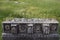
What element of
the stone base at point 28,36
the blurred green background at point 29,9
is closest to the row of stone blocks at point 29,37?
the stone base at point 28,36

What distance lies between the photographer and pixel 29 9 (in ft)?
17.4

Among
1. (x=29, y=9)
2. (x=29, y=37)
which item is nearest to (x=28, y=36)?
(x=29, y=37)

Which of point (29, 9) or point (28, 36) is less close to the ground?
point (29, 9)

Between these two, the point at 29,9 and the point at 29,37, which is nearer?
the point at 29,37

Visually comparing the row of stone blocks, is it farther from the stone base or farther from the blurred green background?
the blurred green background

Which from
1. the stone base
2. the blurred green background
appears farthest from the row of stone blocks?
the blurred green background

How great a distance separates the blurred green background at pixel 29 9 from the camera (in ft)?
16.4

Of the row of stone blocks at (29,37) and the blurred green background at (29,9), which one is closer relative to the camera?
the row of stone blocks at (29,37)

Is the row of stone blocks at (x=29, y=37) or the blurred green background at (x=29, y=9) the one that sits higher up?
the blurred green background at (x=29, y=9)

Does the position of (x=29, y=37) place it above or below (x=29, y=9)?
below

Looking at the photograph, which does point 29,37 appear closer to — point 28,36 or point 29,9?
point 28,36

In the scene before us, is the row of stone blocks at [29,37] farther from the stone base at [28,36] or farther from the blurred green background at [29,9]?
the blurred green background at [29,9]

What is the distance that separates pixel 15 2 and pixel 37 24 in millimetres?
2726

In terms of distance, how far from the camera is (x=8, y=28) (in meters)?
3.23
